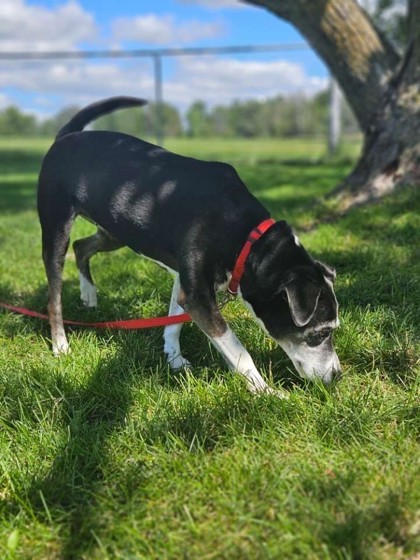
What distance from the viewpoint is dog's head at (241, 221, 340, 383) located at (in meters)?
2.93

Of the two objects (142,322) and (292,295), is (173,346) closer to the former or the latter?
(142,322)

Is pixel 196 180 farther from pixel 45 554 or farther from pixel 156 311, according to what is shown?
pixel 45 554

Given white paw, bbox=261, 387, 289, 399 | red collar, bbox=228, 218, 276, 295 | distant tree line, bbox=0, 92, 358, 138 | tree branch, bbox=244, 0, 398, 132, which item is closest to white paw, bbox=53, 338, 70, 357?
red collar, bbox=228, 218, 276, 295

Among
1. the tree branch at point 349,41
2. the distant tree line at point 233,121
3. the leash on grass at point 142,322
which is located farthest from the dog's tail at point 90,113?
the distant tree line at point 233,121

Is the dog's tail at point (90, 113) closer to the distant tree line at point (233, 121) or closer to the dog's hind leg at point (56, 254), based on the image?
the dog's hind leg at point (56, 254)

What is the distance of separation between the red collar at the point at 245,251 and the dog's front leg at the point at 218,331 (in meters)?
0.16

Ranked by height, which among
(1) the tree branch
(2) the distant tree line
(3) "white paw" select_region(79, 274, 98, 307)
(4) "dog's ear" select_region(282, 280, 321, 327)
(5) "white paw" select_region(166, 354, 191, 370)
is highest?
(1) the tree branch

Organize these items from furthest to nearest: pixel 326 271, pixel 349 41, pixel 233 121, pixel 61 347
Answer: pixel 233 121, pixel 349 41, pixel 61 347, pixel 326 271

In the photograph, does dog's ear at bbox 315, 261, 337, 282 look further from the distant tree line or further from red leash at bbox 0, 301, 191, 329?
the distant tree line

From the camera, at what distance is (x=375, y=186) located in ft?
22.9

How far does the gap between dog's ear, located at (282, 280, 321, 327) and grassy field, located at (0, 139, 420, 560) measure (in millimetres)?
406

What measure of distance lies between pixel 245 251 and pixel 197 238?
299 millimetres

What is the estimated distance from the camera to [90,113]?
4.38m

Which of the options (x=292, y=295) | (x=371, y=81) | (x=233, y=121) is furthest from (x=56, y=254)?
(x=233, y=121)
